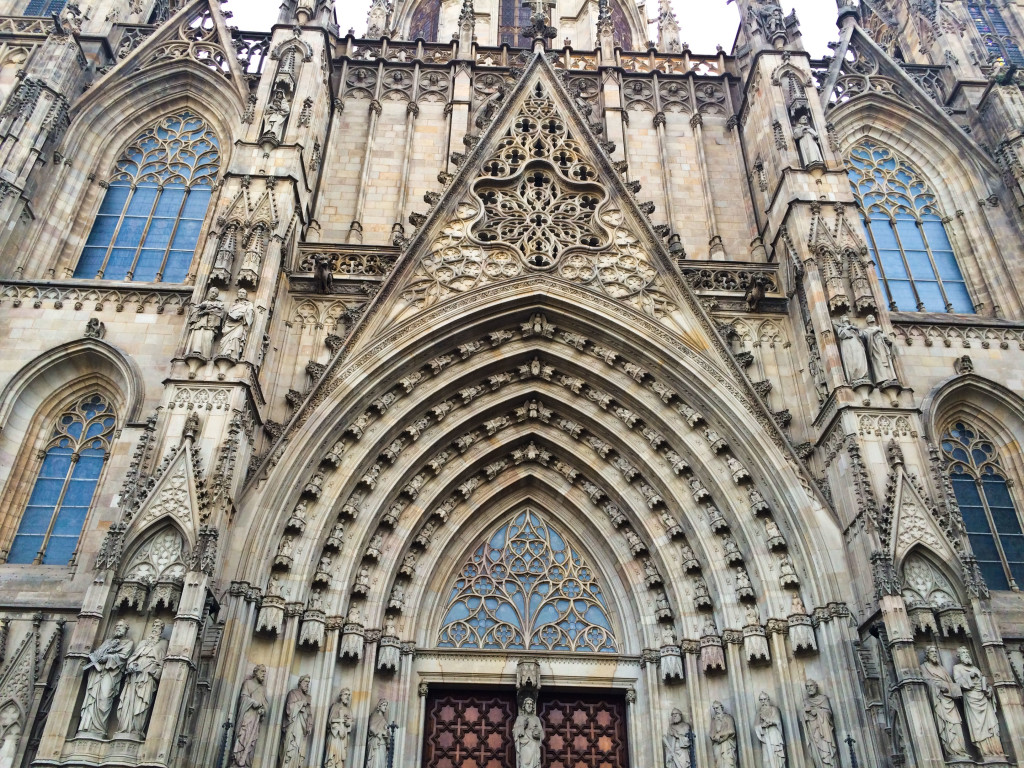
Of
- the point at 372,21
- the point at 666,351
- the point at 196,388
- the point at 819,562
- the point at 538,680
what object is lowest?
the point at 538,680

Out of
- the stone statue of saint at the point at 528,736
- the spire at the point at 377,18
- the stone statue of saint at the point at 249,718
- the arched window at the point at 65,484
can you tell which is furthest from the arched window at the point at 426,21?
the stone statue of saint at the point at 249,718

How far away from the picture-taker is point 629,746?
12.4m

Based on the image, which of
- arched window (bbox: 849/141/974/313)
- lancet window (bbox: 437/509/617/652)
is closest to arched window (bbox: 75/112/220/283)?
lancet window (bbox: 437/509/617/652)

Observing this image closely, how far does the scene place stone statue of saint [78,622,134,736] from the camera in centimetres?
927

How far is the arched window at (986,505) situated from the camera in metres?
12.8

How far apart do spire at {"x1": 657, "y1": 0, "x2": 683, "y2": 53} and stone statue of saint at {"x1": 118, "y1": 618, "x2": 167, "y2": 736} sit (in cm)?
1798

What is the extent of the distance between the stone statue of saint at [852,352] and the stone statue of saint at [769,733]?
15.1 feet

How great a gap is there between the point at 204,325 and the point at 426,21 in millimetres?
15546

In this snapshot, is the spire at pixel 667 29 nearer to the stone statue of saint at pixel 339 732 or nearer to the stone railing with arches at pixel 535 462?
the stone railing with arches at pixel 535 462

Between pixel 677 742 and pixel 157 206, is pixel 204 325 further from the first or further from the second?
pixel 677 742

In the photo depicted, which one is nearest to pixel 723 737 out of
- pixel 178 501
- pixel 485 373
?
pixel 485 373

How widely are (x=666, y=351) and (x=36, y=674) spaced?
387 inches

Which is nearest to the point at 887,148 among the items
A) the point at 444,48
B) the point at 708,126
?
the point at 708,126

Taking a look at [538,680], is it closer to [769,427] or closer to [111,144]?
[769,427]
